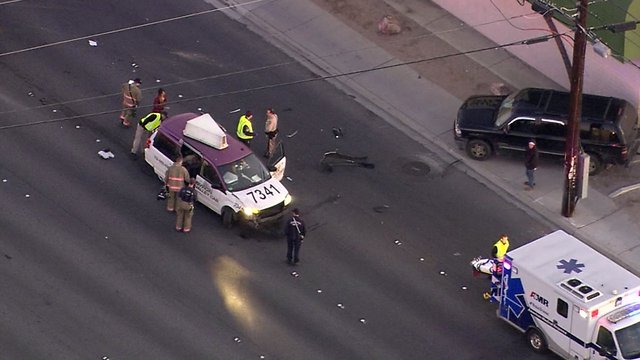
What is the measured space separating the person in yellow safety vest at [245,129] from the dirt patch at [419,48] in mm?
6840

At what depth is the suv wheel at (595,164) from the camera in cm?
3672

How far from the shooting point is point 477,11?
42.6 meters

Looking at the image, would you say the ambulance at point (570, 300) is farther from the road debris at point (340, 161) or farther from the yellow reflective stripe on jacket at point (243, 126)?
the yellow reflective stripe on jacket at point (243, 126)

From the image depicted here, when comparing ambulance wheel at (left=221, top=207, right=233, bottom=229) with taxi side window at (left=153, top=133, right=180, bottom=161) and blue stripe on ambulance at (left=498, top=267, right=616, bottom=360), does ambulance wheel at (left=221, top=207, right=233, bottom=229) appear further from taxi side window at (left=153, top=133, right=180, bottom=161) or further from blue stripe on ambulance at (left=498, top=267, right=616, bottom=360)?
blue stripe on ambulance at (left=498, top=267, right=616, bottom=360)

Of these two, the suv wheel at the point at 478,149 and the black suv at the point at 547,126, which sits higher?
the black suv at the point at 547,126

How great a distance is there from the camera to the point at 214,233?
3394 centimetres

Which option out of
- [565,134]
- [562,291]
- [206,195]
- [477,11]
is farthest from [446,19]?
[562,291]

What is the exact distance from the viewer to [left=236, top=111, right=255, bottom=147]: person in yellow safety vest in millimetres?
36375

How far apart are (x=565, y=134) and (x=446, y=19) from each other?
8.24m

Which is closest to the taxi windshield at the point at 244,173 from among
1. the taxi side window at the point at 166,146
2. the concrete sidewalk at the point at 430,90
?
the taxi side window at the point at 166,146

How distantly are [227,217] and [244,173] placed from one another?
3.84 feet

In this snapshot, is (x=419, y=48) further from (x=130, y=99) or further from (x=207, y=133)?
(x=207, y=133)

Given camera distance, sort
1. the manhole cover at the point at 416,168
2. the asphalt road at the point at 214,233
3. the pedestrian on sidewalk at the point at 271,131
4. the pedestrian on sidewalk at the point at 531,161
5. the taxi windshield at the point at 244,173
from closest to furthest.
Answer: the asphalt road at the point at 214,233, the taxi windshield at the point at 244,173, the pedestrian on sidewalk at the point at 531,161, the pedestrian on sidewalk at the point at 271,131, the manhole cover at the point at 416,168

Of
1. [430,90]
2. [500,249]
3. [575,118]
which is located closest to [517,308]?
[500,249]
